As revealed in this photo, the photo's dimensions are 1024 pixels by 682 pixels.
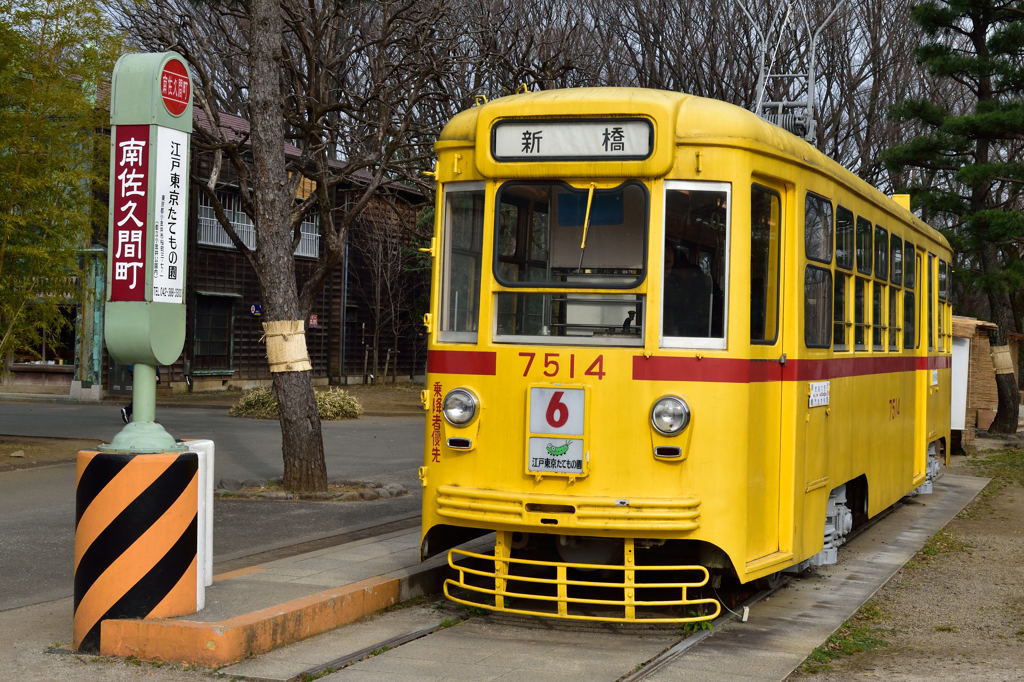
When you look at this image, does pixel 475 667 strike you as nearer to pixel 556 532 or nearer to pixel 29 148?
pixel 556 532

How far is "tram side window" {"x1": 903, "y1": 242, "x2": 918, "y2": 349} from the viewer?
1201 centimetres

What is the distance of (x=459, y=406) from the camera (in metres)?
7.75

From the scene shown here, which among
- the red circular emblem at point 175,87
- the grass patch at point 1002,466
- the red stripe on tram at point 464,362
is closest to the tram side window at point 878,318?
the red stripe on tram at point 464,362

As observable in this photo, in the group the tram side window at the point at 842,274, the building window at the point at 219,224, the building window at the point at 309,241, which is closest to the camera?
the tram side window at the point at 842,274

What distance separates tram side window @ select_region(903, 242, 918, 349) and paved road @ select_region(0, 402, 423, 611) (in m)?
5.21

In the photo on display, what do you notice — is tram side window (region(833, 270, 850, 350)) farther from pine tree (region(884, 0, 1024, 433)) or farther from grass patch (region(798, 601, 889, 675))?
pine tree (region(884, 0, 1024, 433))

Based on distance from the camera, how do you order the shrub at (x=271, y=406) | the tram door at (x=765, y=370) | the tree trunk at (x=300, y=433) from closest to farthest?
the tram door at (x=765, y=370), the tree trunk at (x=300, y=433), the shrub at (x=271, y=406)

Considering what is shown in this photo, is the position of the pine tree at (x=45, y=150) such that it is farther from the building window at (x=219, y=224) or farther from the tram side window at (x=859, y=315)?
the building window at (x=219, y=224)

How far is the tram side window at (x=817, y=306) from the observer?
27.5ft

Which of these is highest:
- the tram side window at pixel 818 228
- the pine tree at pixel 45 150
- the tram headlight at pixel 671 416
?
the pine tree at pixel 45 150

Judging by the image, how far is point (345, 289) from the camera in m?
40.8

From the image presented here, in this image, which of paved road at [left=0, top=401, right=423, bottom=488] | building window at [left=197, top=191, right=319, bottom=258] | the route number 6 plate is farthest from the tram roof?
building window at [left=197, top=191, right=319, bottom=258]

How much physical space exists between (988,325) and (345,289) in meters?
22.2

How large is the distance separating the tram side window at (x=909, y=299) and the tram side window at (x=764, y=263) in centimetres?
435
